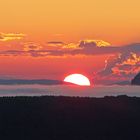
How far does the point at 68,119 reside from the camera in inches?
2371

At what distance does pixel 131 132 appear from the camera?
2293 inches

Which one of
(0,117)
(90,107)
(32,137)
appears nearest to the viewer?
(32,137)

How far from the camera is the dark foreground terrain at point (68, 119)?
56344 millimetres

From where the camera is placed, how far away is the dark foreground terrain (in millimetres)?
56344

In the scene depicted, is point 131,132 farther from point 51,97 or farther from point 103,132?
point 51,97

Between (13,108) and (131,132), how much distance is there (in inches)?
419

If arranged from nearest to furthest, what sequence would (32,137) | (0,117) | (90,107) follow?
(32,137) < (0,117) < (90,107)

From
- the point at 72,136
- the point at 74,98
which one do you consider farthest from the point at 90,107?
Answer: the point at 72,136

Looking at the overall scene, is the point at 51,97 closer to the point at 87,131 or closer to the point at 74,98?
the point at 74,98

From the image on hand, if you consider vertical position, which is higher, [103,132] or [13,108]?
[13,108]

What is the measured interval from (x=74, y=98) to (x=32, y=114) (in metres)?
7.75

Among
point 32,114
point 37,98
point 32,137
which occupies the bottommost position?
point 32,137

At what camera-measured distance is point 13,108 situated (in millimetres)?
61875

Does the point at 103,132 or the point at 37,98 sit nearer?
the point at 103,132
